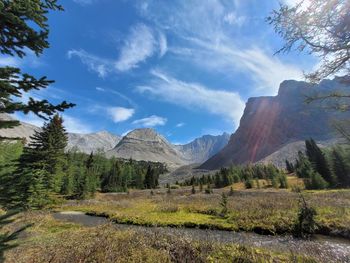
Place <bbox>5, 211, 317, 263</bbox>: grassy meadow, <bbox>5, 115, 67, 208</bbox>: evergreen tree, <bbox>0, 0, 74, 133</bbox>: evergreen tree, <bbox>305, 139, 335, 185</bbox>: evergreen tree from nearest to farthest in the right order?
<bbox>0, 0, 74, 133</bbox>: evergreen tree < <bbox>5, 211, 317, 263</bbox>: grassy meadow < <bbox>5, 115, 67, 208</bbox>: evergreen tree < <bbox>305, 139, 335, 185</bbox>: evergreen tree

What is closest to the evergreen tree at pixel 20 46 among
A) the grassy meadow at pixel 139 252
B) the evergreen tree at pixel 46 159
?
the grassy meadow at pixel 139 252

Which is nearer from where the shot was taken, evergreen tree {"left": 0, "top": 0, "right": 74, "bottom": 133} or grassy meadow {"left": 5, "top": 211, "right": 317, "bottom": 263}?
evergreen tree {"left": 0, "top": 0, "right": 74, "bottom": 133}

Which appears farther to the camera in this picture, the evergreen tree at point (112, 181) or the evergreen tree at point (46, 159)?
the evergreen tree at point (112, 181)

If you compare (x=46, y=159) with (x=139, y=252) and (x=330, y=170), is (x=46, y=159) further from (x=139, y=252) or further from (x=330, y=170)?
(x=330, y=170)

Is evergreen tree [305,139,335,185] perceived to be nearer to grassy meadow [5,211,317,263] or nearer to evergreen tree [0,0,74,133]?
grassy meadow [5,211,317,263]

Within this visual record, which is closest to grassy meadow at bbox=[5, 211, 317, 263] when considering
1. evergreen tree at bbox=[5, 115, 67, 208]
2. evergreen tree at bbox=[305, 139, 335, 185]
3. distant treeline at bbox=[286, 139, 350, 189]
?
evergreen tree at bbox=[5, 115, 67, 208]

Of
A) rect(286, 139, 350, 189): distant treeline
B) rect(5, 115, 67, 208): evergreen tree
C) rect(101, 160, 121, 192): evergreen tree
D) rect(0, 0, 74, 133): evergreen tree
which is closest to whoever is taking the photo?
rect(0, 0, 74, 133): evergreen tree

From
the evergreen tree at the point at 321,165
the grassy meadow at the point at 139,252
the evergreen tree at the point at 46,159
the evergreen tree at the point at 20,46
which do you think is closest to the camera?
the evergreen tree at the point at 20,46

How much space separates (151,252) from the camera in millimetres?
9836

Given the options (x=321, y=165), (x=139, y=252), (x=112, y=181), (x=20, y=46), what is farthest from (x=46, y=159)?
(x=321, y=165)

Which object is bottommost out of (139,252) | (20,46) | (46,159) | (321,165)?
(139,252)

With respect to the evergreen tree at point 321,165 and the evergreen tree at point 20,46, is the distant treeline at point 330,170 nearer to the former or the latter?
the evergreen tree at point 321,165

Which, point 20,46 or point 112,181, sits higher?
point 112,181

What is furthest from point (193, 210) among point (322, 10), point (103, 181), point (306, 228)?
point (103, 181)
